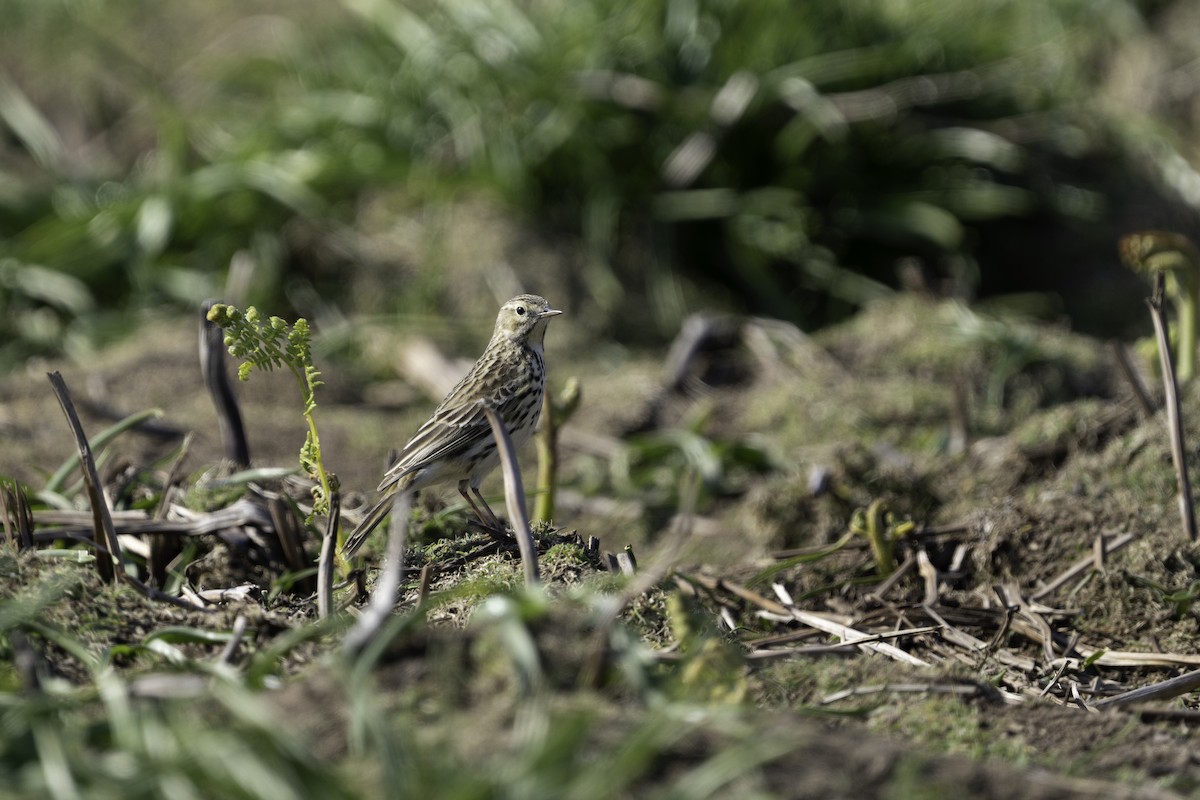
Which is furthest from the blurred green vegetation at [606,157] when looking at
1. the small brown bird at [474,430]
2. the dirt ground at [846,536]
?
the small brown bird at [474,430]

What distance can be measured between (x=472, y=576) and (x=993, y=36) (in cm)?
752

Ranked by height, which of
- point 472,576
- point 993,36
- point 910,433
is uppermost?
point 993,36

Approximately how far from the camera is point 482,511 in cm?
413

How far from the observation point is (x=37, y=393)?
22.5ft

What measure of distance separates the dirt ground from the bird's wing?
0.21 metres

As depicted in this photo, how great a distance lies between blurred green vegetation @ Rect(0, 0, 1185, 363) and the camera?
8516mm

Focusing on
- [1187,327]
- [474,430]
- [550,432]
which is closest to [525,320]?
[550,432]

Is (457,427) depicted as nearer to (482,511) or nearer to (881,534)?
(482,511)

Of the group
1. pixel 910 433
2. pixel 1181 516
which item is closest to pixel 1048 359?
pixel 910 433

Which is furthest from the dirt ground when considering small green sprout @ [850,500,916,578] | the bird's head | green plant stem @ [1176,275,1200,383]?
the bird's head

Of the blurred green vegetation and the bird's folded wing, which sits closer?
the bird's folded wing

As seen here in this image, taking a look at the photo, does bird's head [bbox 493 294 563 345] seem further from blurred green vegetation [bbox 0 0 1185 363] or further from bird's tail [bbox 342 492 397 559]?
blurred green vegetation [bbox 0 0 1185 363]

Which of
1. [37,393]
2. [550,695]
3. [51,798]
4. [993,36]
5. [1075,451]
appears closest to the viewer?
[51,798]

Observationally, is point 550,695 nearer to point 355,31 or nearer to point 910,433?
point 910,433
